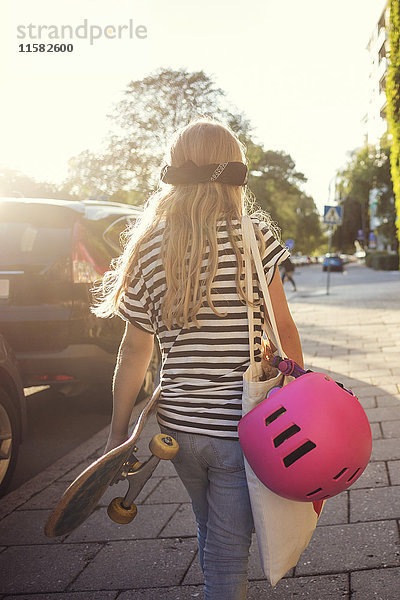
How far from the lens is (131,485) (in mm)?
2324

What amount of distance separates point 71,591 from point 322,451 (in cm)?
169

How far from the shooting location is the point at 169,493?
437 centimetres

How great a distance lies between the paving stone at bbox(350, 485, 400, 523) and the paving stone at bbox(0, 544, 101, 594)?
1.30 m

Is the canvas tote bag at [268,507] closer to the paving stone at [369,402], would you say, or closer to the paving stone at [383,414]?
the paving stone at [383,414]

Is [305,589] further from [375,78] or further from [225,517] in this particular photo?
[375,78]

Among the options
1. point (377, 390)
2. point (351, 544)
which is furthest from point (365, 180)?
point (351, 544)

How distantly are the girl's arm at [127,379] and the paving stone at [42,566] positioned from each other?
1.17m

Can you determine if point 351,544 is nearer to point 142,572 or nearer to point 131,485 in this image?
point 142,572

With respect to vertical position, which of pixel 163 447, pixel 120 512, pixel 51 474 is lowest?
pixel 51 474

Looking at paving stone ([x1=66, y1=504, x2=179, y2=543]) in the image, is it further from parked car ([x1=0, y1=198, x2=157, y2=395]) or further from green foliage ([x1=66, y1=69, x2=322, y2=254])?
green foliage ([x1=66, y1=69, x2=322, y2=254])

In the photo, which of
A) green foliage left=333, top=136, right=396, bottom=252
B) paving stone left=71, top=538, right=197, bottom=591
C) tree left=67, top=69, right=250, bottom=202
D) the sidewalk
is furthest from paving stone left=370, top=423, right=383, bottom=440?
green foliage left=333, top=136, right=396, bottom=252

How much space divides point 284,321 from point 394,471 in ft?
8.22

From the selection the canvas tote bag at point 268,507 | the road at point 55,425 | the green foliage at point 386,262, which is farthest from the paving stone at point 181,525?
the green foliage at point 386,262

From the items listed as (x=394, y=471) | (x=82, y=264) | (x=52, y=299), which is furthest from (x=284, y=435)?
(x=82, y=264)
